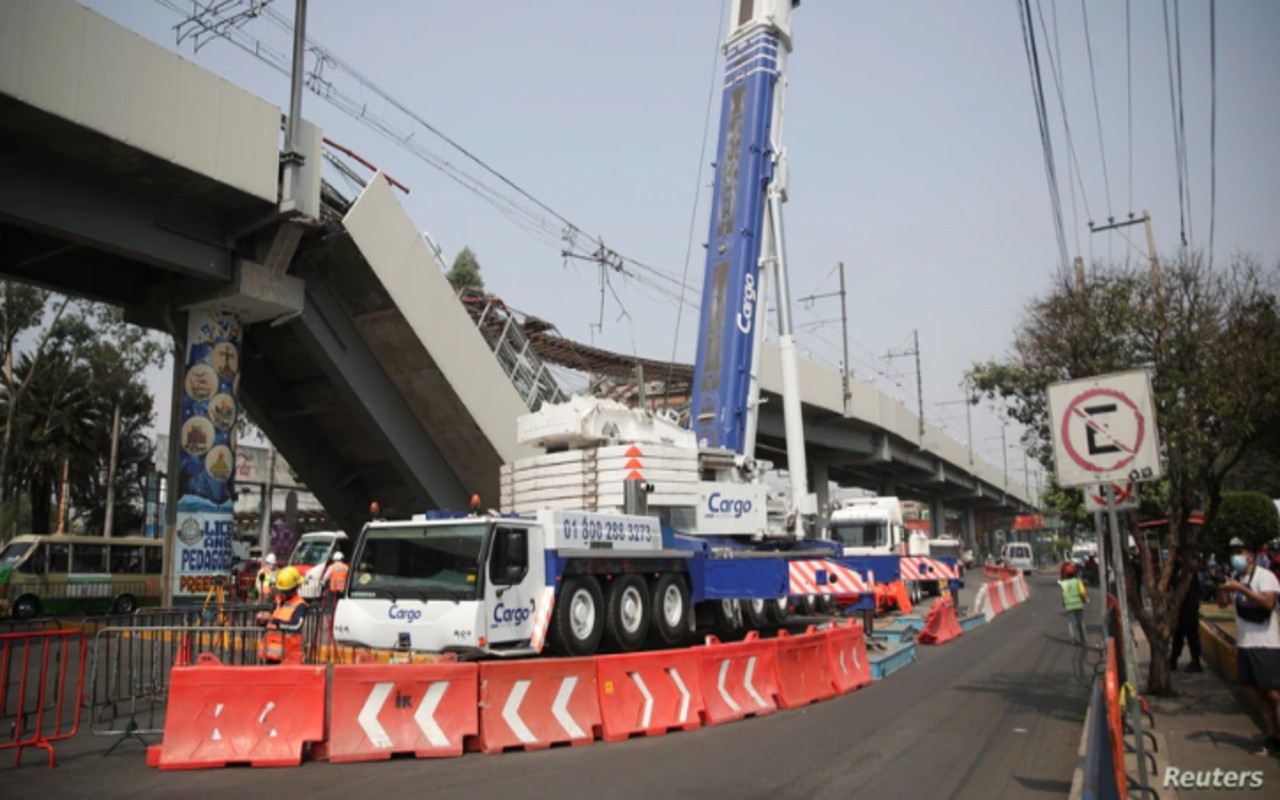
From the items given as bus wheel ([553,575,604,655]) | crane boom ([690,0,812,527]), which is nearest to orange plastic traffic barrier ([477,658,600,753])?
bus wheel ([553,575,604,655])

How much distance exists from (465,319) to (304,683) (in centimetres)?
1302

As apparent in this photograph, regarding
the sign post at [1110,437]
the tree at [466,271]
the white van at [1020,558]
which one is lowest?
the white van at [1020,558]

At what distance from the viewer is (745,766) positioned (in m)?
7.09

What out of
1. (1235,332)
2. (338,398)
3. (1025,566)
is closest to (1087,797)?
(1235,332)

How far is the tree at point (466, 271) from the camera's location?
33.2m

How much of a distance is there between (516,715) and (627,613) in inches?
169

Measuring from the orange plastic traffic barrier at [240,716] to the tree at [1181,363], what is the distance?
8.17 metres

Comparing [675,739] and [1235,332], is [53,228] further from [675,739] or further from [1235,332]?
[1235,332]

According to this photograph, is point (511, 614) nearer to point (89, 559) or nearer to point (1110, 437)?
point (1110, 437)

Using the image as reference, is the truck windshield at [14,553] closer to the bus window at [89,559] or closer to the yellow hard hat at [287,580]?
the bus window at [89,559]

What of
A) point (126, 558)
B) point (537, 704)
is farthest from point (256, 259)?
point (537, 704)

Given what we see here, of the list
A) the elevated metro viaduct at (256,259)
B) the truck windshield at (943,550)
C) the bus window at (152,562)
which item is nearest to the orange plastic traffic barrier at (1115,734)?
the elevated metro viaduct at (256,259)

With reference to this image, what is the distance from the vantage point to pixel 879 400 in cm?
4022

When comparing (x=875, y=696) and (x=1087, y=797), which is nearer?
(x=1087, y=797)
